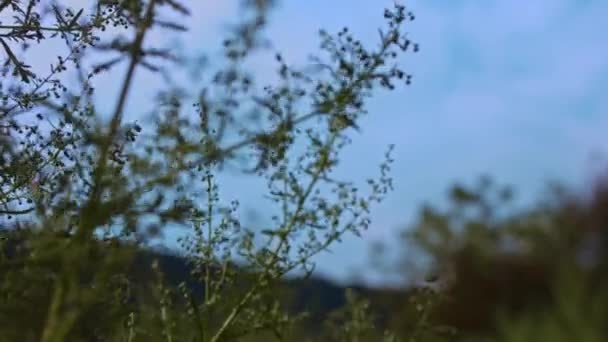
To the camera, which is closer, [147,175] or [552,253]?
[147,175]

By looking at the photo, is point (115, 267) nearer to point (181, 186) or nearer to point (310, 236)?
point (181, 186)

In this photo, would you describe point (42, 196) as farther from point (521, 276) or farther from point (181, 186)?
point (521, 276)

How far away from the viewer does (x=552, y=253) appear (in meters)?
9.12

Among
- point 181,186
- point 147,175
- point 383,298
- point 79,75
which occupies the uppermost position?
point 383,298

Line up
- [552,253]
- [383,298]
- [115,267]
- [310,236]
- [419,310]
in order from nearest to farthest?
[115,267] → [310,236] → [419,310] → [383,298] → [552,253]

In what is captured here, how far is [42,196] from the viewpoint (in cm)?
175

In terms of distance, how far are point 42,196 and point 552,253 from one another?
7.84 m

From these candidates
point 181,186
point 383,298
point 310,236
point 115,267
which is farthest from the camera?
point 383,298

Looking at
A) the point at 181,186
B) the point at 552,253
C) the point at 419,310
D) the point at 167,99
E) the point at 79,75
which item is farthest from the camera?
the point at 552,253

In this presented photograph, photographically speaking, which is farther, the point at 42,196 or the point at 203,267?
the point at 203,267

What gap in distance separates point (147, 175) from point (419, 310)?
1.55 metres

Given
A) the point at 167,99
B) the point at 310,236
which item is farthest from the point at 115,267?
the point at 310,236

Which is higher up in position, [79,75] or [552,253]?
[552,253]

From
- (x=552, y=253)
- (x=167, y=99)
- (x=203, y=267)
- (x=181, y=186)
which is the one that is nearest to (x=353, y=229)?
(x=203, y=267)
